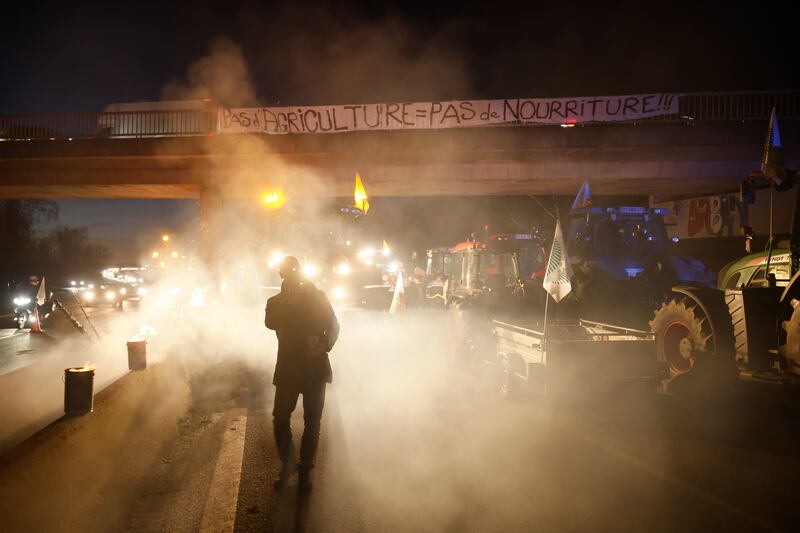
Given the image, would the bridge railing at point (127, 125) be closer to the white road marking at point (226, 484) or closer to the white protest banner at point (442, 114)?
the white protest banner at point (442, 114)

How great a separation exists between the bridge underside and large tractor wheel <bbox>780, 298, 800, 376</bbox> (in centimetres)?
1355

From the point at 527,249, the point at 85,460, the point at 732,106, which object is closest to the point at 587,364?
the point at 527,249

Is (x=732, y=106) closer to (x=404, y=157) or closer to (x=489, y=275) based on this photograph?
(x=404, y=157)

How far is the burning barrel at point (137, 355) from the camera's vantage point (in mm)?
6203

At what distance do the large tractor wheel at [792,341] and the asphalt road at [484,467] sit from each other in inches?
29.8

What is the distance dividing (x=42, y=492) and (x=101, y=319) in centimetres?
1765

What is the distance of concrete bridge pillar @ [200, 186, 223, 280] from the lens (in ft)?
68.4

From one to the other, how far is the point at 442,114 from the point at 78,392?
16.3 meters

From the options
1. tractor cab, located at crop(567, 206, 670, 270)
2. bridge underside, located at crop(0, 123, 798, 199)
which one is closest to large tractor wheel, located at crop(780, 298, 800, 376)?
tractor cab, located at crop(567, 206, 670, 270)

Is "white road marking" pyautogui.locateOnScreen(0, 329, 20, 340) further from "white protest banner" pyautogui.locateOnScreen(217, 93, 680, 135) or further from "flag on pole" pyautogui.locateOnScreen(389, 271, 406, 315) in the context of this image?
"flag on pole" pyautogui.locateOnScreen(389, 271, 406, 315)

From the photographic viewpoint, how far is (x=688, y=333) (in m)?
6.83

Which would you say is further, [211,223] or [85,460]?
[211,223]

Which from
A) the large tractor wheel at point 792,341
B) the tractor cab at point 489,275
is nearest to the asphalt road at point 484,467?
the large tractor wheel at point 792,341

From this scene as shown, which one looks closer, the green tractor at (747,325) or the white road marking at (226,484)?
the white road marking at (226,484)
